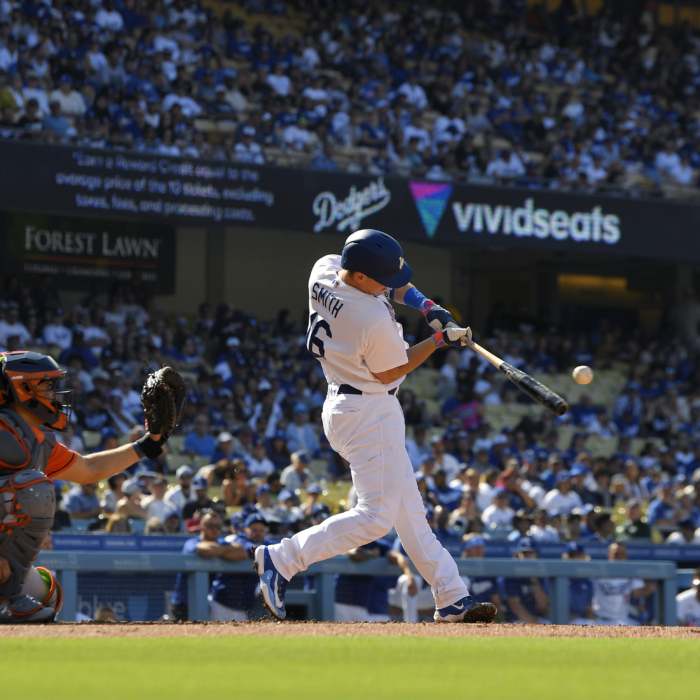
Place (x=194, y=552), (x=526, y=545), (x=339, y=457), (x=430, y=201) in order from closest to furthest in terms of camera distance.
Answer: (x=194, y=552) < (x=526, y=545) < (x=339, y=457) < (x=430, y=201)

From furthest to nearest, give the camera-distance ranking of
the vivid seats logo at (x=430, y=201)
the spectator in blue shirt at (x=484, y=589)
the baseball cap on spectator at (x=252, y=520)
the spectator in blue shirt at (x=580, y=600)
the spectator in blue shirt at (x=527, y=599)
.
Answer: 1. the vivid seats logo at (x=430, y=201)
2. the spectator in blue shirt at (x=580, y=600)
3. the spectator in blue shirt at (x=527, y=599)
4. the spectator in blue shirt at (x=484, y=589)
5. the baseball cap on spectator at (x=252, y=520)

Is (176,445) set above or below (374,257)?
below

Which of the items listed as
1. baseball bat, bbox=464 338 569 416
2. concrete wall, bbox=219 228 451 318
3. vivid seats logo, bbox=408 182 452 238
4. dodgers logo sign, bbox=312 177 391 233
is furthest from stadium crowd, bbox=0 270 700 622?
baseball bat, bbox=464 338 569 416

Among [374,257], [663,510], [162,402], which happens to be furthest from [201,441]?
[374,257]

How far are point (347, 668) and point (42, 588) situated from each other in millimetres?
2108

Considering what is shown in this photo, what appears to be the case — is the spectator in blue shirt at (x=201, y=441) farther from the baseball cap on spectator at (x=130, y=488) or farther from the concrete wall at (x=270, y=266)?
the concrete wall at (x=270, y=266)

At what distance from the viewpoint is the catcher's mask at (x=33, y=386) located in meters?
5.20

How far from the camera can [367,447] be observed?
5.29 meters

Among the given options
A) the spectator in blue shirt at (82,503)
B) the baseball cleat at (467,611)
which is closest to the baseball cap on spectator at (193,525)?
the spectator in blue shirt at (82,503)

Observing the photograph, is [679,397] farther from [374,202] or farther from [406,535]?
[406,535]

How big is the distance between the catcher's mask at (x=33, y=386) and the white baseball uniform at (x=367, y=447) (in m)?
1.15

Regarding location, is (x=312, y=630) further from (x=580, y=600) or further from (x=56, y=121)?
(x=56, y=121)

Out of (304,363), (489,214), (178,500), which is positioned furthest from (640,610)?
(489,214)

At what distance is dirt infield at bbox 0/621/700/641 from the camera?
4.66m
